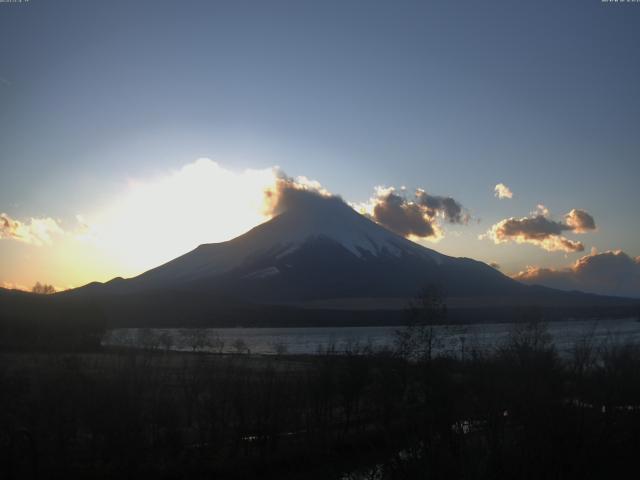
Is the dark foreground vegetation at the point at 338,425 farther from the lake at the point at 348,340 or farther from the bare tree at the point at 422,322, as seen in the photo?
the lake at the point at 348,340

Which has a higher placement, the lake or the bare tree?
the bare tree

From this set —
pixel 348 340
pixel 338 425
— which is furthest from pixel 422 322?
pixel 348 340

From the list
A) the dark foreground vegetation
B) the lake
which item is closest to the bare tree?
the lake

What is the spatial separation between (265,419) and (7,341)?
126 ft

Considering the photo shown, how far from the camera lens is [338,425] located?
23.6 m

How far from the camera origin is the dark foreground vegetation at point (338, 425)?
12.2 meters

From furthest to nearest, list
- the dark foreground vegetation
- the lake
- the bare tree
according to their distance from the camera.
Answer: the lake, the bare tree, the dark foreground vegetation

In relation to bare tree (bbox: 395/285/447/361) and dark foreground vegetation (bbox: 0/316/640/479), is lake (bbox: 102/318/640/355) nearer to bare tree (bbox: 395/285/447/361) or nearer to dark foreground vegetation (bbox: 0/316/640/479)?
bare tree (bbox: 395/285/447/361)

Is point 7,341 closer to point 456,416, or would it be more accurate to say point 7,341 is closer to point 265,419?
point 265,419

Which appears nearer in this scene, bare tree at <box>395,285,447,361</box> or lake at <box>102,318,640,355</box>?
bare tree at <box>395,285,447,361</box>

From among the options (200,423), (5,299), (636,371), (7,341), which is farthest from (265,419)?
(5,299)

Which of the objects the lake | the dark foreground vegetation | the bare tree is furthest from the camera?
the lake

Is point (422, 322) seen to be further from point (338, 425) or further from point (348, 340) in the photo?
point (348, 340)

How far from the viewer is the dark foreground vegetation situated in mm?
12211
